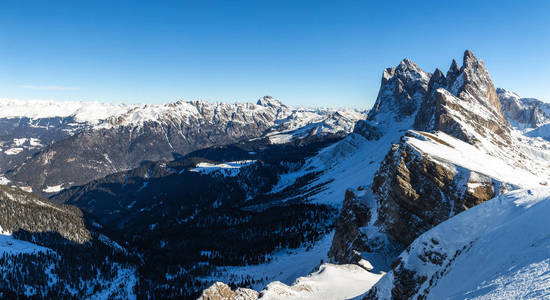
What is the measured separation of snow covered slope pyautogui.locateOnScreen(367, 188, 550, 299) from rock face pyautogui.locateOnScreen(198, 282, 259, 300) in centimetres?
2170

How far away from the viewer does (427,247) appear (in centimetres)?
3672

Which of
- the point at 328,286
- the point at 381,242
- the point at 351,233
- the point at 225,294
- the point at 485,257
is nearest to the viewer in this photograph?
the point at 485,257

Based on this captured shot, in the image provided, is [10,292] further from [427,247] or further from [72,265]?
[427,247]

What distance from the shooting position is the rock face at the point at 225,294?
51875 mm

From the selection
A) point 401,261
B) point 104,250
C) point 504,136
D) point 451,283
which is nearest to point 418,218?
point 401,261

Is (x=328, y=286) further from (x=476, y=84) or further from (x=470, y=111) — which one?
(x=476, y=84)

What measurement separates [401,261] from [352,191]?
46.9m

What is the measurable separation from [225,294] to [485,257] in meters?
45.3

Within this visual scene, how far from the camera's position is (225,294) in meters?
56.9

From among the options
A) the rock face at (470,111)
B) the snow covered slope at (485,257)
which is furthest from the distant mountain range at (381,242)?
the rock face at (470,111)

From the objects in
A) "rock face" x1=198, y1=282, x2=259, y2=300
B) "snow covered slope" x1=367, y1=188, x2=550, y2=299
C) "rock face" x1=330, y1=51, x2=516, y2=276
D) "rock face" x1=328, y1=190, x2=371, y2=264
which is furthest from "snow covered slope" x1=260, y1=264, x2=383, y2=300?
"snow covered slope" x1=367, y1=188, x2=550, y2=299

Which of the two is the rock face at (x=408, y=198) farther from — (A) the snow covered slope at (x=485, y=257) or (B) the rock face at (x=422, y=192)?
(A) the snow covered slope at (x=485, y=257)

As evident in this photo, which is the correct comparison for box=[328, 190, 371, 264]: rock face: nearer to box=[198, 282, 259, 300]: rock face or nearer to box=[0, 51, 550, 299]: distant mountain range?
box=[0, 51, 550, 299]: distant mountain range

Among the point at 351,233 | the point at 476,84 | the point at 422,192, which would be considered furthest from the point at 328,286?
the point at 476,84
